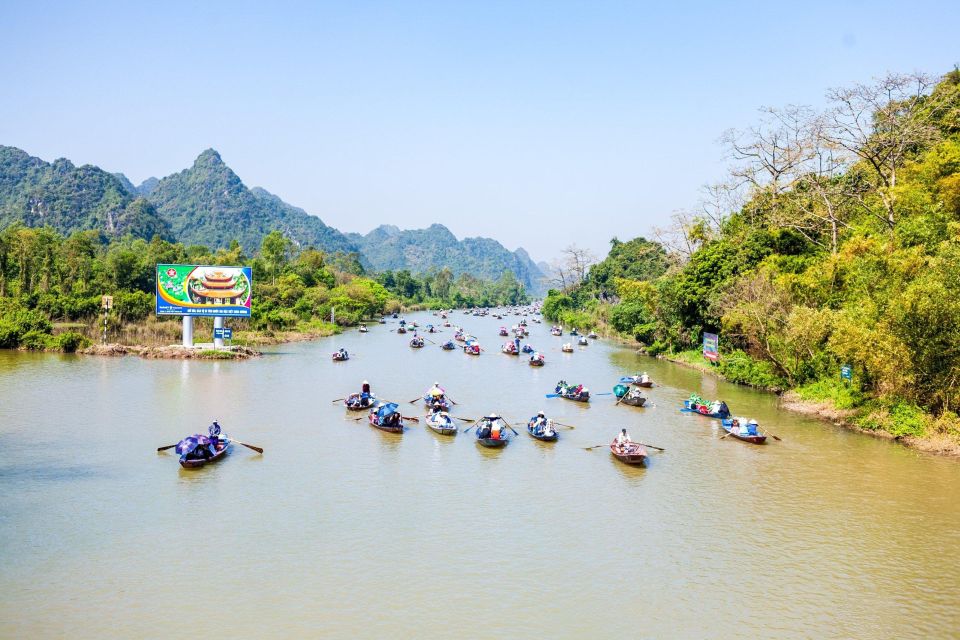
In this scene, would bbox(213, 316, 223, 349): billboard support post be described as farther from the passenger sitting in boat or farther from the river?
the passenger sitting in boat

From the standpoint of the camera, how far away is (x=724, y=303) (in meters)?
36.2

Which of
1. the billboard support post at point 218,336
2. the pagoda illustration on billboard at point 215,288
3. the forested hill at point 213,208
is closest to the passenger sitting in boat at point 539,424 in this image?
the pagoda illustration on billboard at point 215,288

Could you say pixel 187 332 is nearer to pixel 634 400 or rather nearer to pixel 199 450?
pixel 199 450

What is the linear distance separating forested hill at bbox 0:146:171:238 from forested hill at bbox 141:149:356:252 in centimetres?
3147

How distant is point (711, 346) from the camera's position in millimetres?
39781

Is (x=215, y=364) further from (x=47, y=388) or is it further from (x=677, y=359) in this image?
(x=677, y=359)

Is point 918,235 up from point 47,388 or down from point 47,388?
up

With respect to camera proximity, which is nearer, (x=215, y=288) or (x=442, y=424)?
(x=442, y=424)

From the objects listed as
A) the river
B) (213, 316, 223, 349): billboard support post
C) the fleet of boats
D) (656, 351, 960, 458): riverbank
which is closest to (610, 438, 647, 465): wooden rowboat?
the fleet of boats

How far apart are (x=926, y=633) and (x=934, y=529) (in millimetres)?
5333

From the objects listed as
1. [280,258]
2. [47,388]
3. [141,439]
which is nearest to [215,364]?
[47,388]

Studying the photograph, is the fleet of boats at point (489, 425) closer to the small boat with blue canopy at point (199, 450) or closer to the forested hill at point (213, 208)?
the small boat with blue canopy at point (199, 450)

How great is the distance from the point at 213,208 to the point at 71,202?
5420cm

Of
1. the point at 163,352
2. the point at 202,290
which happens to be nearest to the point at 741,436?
the point at 202,290
